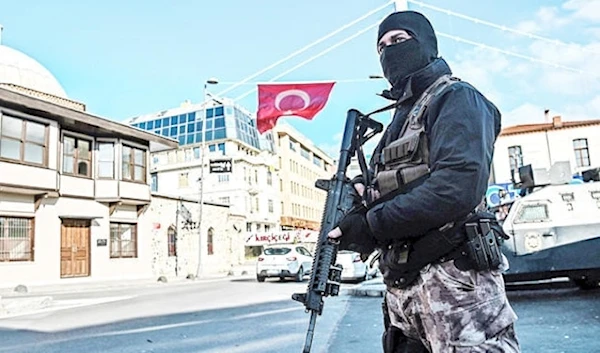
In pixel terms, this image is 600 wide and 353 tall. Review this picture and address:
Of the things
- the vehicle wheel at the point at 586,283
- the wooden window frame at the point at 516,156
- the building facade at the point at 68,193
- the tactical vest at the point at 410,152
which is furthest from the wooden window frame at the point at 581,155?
the tactical vest at the point at 410,152

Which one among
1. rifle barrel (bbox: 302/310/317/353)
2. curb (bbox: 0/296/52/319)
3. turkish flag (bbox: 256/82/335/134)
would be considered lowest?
curb (bbox: 0/296/52/319)

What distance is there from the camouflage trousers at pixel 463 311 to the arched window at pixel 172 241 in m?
26.2

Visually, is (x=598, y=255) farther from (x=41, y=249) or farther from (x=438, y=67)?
(x=41, y=249)

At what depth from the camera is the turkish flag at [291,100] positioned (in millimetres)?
14195

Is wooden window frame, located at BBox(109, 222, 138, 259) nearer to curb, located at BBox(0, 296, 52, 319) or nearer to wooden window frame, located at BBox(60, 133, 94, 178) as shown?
wooden window frame, located at BBox(60, 133, 94, 178)

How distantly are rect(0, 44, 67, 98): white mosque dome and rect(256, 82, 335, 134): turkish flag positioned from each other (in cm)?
2127

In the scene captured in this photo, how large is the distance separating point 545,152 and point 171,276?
25.9 meters

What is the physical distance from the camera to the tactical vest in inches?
80.7

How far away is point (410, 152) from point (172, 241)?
26.6m

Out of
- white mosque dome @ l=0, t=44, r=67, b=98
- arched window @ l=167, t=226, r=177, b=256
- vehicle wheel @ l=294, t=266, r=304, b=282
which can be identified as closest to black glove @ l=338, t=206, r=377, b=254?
vehicle wheel @ l=294, t=266, r=304, b=282

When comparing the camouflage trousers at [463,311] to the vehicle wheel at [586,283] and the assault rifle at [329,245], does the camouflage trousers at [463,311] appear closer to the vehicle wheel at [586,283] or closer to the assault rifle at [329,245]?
the assault rifle at [329,245]

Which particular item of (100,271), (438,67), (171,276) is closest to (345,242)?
(438,67)

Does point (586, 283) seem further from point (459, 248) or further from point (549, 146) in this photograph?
point (549, 146)

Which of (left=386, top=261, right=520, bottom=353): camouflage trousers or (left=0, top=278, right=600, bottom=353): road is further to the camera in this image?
(left=0, top=278, right=600, bottom=353): road
